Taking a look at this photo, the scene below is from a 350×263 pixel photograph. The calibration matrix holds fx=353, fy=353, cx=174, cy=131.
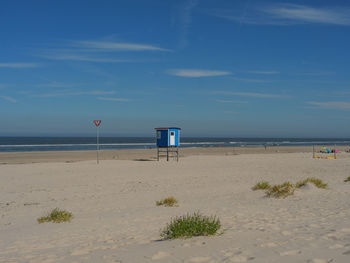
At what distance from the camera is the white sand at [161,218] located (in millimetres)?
5324

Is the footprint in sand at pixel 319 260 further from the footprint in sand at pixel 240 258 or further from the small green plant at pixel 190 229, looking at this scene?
the small green plant at pixel 190 229

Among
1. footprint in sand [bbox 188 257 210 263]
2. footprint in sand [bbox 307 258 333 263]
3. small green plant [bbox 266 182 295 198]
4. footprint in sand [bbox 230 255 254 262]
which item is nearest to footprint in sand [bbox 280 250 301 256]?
footprint in sand [bbox 307 258 333 263]

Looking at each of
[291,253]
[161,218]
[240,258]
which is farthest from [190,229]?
[161,218]

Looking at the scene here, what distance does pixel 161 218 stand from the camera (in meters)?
9.21

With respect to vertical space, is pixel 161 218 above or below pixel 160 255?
below

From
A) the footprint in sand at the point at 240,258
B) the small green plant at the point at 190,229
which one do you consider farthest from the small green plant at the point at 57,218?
the footprint in sand at the point at 240,258

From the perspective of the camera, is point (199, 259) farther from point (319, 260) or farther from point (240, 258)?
point (319, 260)

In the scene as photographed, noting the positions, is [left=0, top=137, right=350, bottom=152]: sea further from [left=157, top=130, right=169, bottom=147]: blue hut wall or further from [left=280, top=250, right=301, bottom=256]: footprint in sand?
[left=280, top=250, right=301, bottom=256]: footprint in sand

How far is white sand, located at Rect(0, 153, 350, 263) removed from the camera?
17.5 feet

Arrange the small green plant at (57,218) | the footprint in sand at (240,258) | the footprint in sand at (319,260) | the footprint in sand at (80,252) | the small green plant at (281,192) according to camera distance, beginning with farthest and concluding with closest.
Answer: the small green plant at (281,192) → the small green plant at (57,218) → the footprint in sand at (80,252) → the footprint in sand at (240,258) → the footprint in sand at (319,260)

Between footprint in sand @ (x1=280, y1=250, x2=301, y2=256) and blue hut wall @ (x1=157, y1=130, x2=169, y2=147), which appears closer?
footprint in sand @ (x1=280, y1=250, x2=301, y2=256)

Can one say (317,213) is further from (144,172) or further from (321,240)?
(144,172)

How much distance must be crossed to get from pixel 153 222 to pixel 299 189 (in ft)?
21.4

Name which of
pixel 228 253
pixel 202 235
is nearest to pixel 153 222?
pixel 202 235
